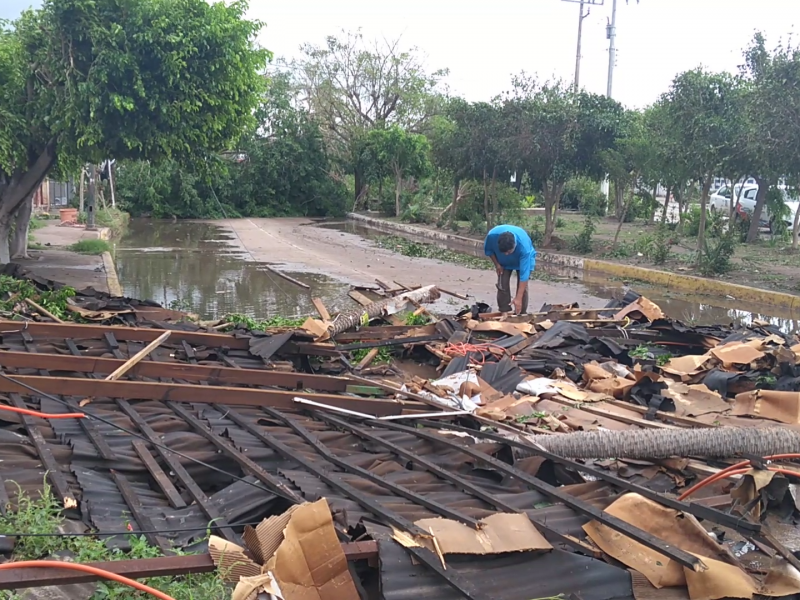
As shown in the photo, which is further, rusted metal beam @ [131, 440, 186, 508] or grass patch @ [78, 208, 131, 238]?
grass patch @ [78, 208, 131, 238]

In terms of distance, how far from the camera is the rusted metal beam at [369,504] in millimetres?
3373

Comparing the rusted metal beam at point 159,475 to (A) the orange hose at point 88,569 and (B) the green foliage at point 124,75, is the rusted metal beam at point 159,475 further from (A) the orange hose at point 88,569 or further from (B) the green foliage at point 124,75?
(B) the green foliage at point 124,75

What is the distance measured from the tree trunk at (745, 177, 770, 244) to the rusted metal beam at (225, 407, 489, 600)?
64.2 ft

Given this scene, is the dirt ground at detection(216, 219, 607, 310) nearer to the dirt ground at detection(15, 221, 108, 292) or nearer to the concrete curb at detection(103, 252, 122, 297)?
the concrete curb at detection(103, 252, 122, 297)

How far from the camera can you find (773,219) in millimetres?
23594

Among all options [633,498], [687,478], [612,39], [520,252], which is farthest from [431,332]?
[612,39]

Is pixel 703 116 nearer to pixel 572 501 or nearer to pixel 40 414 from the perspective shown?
pixel 572 501

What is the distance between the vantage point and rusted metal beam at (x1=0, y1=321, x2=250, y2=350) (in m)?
7.23

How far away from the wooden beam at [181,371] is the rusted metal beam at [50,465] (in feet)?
3.29

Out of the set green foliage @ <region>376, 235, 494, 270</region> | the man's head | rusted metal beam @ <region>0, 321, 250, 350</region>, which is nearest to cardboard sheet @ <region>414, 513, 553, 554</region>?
rusted metal beam @ <region>0, 321, 250, 350</region>

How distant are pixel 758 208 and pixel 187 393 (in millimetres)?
21106

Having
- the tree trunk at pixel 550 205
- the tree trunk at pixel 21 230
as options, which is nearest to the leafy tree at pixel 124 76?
the tree trunk at pixel 21 230

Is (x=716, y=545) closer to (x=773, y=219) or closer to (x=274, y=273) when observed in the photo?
(x=274, y=273)

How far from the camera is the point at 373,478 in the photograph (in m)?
4.47
